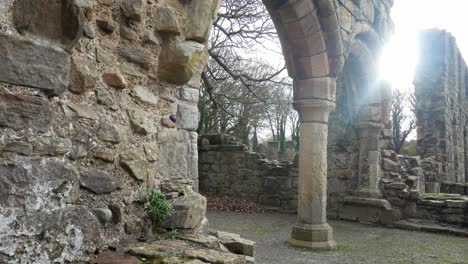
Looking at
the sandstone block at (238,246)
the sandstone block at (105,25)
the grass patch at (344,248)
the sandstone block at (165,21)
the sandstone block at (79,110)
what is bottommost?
the grass patch at (344,248)

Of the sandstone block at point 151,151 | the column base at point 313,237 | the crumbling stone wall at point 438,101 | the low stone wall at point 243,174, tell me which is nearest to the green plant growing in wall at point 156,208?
the sandstone block at point 151,151

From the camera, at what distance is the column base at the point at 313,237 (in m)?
5.38

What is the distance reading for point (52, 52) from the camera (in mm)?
1692

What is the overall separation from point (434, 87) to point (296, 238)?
10.1 m

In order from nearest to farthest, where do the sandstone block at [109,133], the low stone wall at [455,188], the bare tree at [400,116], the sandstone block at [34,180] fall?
the sandstone block at [34,180], the sandstone block at [109,133], the low stone wall at [455,188], the bare tree at [400,116]

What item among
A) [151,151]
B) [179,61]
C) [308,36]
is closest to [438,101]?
[308,36]

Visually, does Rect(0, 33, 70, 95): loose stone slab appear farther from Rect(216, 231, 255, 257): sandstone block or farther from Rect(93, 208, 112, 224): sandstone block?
Rect(216, 231, 255, 257): sandstone block

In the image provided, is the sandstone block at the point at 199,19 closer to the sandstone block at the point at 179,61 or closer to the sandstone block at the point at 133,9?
the sandstone block at the point at 179,61

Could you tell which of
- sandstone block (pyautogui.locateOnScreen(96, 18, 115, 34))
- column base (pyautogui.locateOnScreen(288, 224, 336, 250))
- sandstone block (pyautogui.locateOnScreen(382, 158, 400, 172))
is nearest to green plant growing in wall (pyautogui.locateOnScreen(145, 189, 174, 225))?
sandstone block (pyautogui.locateOnScreen(96, 18, 115, 34))

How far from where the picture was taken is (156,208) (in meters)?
2.19

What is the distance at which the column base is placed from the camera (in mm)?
5379

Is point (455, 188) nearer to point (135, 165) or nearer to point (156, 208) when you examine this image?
point (156, 208)

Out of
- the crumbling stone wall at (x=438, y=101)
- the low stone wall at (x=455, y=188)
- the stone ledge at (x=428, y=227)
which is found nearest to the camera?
the stone ledge at (x=428, y=227)

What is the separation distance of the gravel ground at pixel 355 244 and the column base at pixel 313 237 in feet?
0.48
